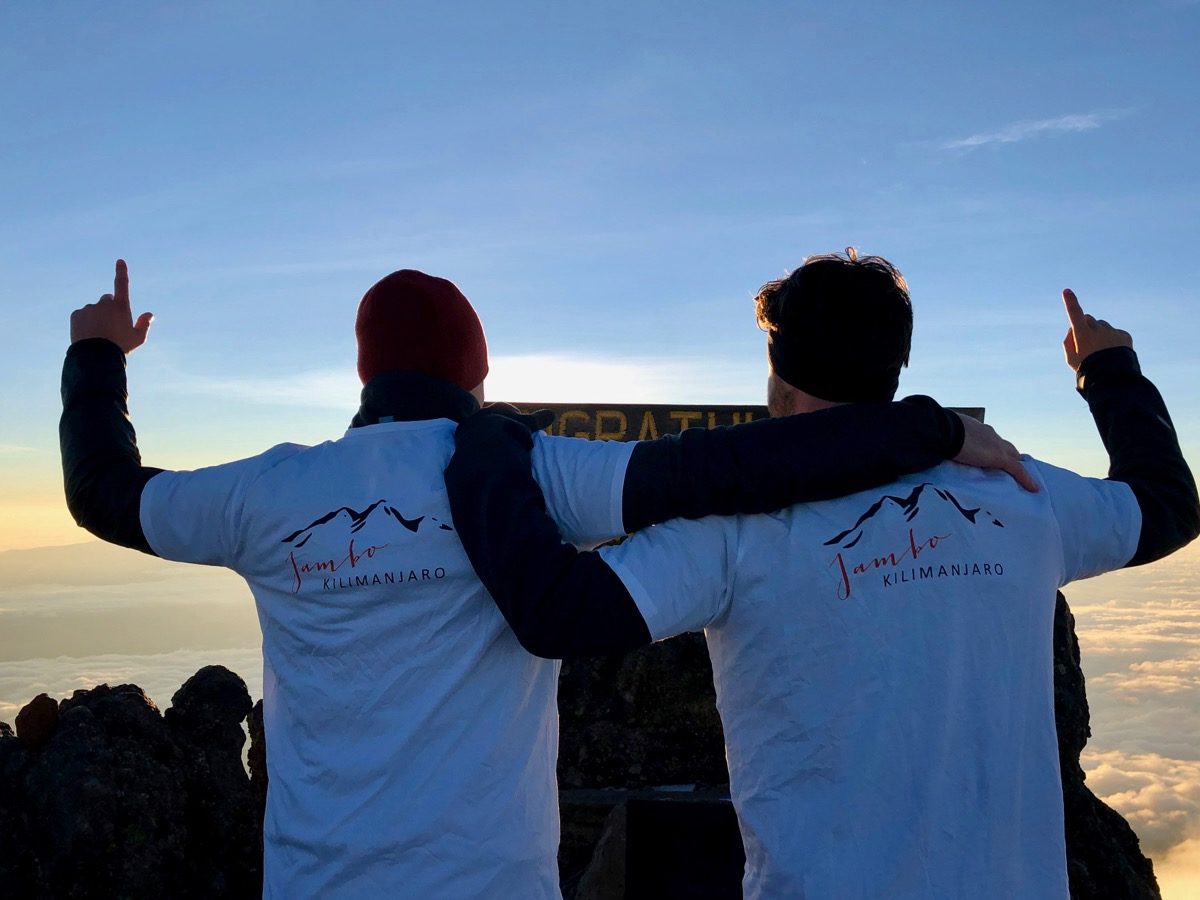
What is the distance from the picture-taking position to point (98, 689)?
7.24 meters

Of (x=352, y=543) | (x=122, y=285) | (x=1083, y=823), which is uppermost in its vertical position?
(x=122, y=285)

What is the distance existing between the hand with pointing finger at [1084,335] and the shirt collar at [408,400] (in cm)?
184

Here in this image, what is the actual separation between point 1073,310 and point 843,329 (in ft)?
3.65

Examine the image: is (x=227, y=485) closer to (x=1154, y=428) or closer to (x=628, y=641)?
(x=628, y=641)

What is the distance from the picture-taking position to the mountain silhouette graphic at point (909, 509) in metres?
2.30

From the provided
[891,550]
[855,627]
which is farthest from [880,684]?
[891,550]

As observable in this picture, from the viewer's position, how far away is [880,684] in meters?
2.22

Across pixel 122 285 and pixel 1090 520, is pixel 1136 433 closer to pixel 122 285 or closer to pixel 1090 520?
pixel 1090 520

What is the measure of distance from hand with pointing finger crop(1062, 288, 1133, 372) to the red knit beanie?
5.88 feet

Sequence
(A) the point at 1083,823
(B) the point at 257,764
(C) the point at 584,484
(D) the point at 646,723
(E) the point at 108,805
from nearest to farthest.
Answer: (C) the point at 584,484 < (E) the point at 108,805 < (B) the point at 257,764 < (D) the point at 646,723 < (A) the point at 1083,823

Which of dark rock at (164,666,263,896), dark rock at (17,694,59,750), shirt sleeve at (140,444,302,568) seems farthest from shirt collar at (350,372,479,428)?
dark rock at (164,666,263,896)

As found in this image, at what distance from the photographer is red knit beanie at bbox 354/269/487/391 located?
2.74 metres

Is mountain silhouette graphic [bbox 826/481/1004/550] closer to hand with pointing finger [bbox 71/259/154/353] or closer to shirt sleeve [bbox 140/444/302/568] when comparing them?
shirt sleeve [bbox 140/444/302/568]

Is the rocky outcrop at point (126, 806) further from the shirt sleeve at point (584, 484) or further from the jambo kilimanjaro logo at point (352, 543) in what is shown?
the shirt sleeve at point (584, 484)
